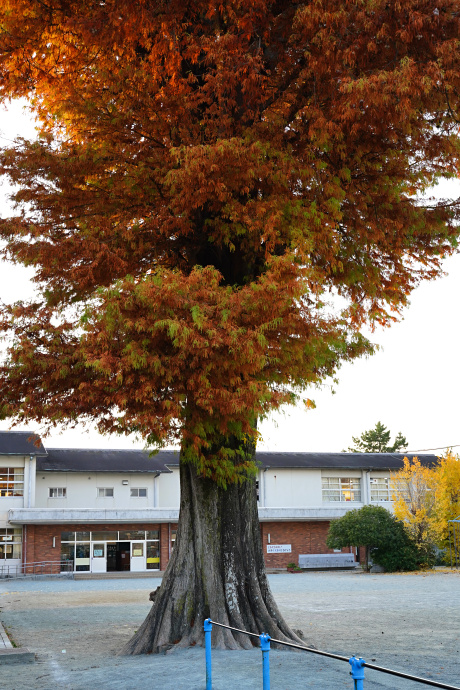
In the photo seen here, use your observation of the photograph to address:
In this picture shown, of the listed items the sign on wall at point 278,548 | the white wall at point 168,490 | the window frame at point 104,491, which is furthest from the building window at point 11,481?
the sign on wall at point 278,548

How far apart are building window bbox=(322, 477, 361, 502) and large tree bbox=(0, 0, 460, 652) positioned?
4050 centimetres

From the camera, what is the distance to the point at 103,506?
154 ft

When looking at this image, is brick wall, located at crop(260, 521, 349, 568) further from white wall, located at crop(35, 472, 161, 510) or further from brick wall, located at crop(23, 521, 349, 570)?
white wall, located at crop(35, 472, 161, 510)

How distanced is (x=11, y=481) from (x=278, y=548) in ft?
57.8

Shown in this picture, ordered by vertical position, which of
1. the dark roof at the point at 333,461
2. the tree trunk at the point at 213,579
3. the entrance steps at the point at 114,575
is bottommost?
the entrance steps at the point at 114,575

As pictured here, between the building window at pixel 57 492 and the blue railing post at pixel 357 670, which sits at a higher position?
the building window at pixel 57 492

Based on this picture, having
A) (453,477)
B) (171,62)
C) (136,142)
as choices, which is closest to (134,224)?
(136,142)

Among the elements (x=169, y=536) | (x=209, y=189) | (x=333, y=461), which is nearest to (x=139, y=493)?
(x=169, y=536)

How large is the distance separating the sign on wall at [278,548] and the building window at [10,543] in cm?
1574

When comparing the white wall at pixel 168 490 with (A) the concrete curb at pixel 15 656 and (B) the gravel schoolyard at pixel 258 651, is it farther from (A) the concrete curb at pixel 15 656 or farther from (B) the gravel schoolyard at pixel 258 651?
(A) the concrete curb at pixel 15 656

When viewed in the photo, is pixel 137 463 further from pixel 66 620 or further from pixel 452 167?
pixel 452 167

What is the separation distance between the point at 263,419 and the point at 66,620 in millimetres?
10125

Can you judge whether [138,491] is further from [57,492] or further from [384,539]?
[384,539]

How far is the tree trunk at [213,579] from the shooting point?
11.3 metres
